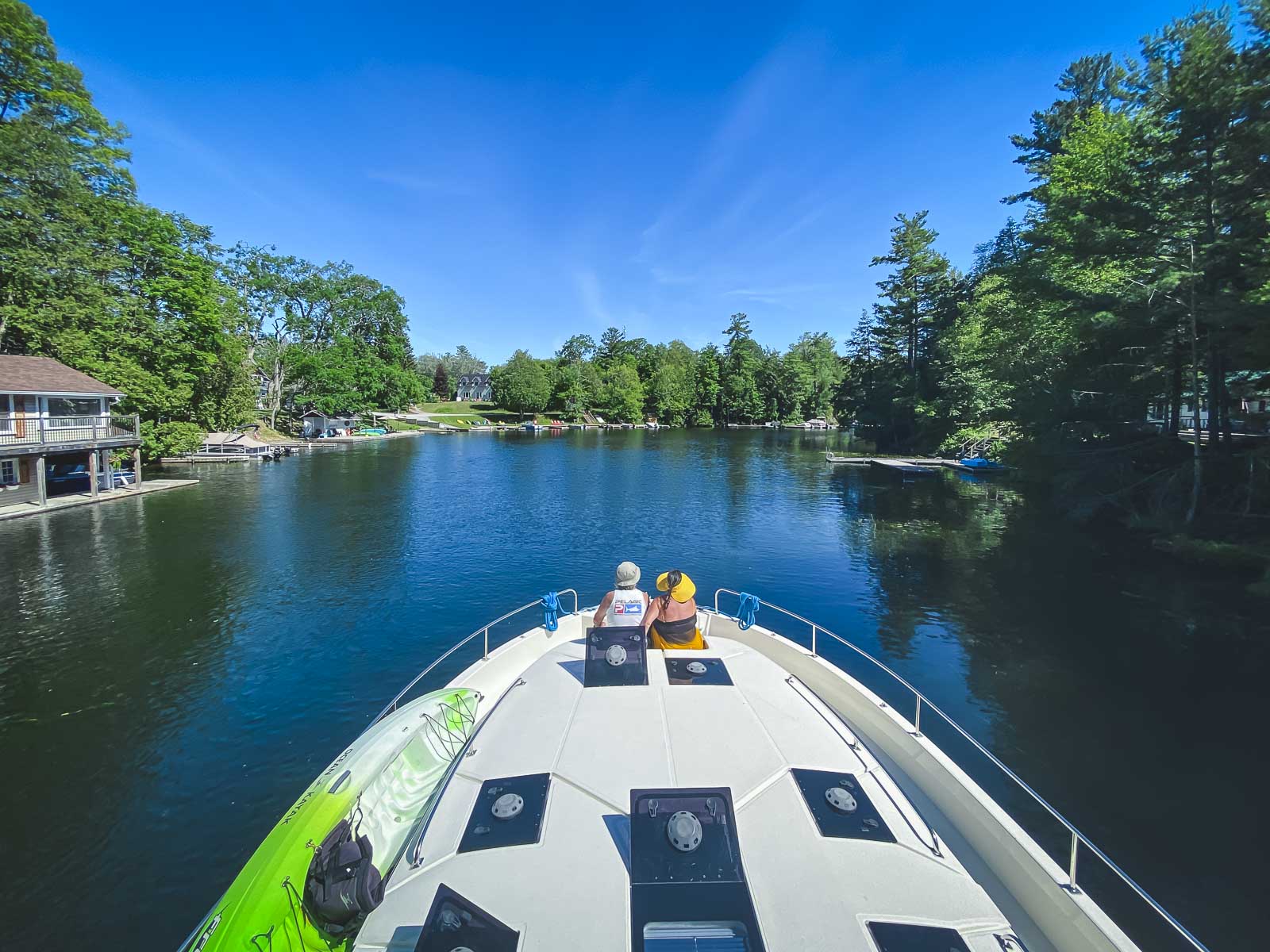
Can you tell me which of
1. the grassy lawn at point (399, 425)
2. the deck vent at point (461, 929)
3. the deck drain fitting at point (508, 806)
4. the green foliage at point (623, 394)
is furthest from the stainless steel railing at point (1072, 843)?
the green foliage at point (623, 394)

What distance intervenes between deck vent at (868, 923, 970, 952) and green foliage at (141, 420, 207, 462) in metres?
43.9

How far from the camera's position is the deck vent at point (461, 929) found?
323 cm

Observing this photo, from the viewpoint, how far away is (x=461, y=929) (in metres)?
3.31

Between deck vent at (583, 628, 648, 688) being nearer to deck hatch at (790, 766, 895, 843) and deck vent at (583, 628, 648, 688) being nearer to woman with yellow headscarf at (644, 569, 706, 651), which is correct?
woman with yellow headscarf at (644, 569, 706, 651)

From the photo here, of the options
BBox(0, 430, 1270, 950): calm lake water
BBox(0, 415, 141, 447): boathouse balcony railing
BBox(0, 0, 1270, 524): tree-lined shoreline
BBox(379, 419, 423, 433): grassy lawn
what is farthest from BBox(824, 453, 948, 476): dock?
BBox(379, 419, 423, 433): grassy lawn

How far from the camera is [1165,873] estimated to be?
6.98m

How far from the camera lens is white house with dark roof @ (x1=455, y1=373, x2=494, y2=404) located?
492ft

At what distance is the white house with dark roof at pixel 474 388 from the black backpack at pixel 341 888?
492ft

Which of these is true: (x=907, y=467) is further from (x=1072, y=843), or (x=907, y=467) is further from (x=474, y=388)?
(x=474, y=388)

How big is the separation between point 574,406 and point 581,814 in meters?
109

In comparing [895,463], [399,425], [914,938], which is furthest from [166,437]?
[399,425]

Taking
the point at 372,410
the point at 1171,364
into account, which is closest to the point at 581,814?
the point at 1171,364

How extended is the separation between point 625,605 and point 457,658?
6.76m

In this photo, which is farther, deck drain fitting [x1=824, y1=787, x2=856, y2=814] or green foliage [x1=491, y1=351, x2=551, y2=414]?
green foliage [x1=491, y1=351, x2=551, y2=414]
